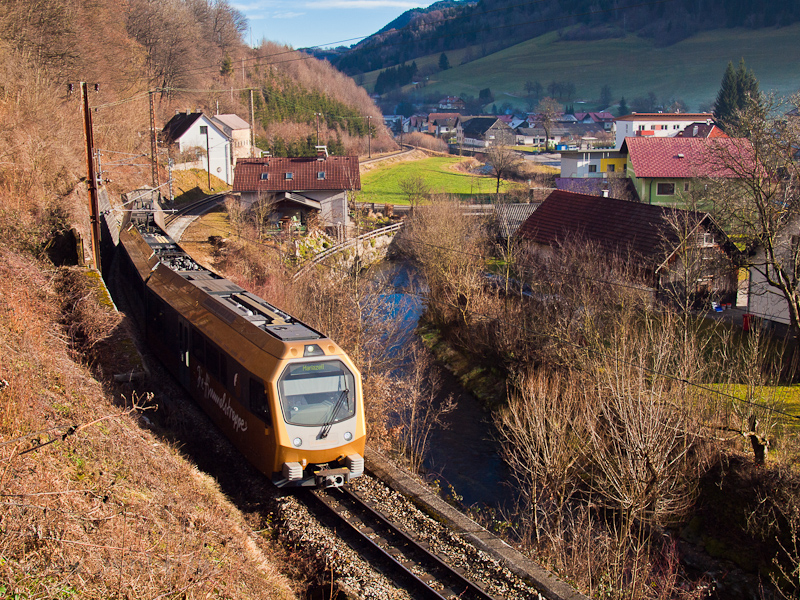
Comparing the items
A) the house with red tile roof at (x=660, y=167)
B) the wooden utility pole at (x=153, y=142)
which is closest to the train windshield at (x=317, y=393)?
the wooden utility pole at (x=153, y=142)

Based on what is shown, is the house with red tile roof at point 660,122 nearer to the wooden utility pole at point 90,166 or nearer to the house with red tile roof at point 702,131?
the house with red tile roof at point 702,131

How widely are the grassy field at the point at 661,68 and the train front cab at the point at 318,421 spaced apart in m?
153

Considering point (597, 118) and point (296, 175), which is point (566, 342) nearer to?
point (296, 175)

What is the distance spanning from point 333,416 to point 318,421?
0.91 feet

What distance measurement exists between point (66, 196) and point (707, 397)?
2257 centimetres

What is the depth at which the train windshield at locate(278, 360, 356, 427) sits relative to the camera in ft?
35.5

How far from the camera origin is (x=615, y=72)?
184m

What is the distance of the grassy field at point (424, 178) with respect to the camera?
6456 cm

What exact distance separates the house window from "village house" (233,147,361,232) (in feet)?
68.4

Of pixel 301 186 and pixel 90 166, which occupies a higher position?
pixel 90 166

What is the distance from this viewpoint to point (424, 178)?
7431cm

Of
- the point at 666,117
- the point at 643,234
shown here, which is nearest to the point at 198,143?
the point at 643,234

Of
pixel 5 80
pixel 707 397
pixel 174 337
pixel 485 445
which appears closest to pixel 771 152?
pixel 707 397

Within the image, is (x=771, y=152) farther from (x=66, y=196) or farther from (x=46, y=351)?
(x=66, y=196)
